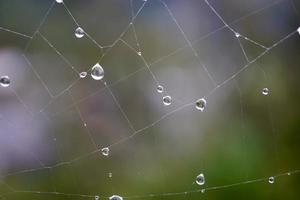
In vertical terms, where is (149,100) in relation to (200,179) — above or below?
above

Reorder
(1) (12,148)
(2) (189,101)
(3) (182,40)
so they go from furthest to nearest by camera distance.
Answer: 1. (3) (182,40)
2. (2) (189,101)
3. (1) (12,148)

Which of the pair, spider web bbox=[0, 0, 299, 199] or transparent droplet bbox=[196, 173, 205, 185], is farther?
spider web bbox=[0, 0, 299, 199]

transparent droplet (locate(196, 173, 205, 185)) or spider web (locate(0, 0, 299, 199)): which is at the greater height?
spider web (locate(0, 0, 299, 199))

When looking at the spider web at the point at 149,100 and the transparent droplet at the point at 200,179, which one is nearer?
the transparent droplet at the point at 200,179

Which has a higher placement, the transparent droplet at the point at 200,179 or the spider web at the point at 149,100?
the spider web at the point at 149,100

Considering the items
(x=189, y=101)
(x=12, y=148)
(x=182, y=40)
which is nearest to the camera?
(x=12, y=148)

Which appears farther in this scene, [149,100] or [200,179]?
[149,100]

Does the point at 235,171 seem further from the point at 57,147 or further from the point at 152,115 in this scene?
the point at 57,147

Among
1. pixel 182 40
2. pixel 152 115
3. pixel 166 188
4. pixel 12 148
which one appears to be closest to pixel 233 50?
pixel 182 40
